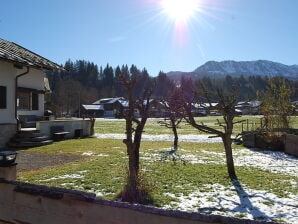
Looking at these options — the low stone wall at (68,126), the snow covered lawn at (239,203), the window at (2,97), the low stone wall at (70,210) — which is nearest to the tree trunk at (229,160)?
the snow covered lawn at (239,203)

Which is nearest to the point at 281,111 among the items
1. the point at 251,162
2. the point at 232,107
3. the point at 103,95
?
the point at 251,162

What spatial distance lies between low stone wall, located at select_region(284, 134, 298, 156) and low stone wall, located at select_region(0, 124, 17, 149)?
47.1ft

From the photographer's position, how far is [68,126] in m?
23.8

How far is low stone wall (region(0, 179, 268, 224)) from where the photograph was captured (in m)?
3.90

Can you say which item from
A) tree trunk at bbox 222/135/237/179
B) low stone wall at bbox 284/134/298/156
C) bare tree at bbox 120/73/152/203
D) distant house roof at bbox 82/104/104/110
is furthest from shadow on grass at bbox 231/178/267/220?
distant house roof at bbox 82/104/104/110

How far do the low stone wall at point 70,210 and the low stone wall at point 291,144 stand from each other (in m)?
13.6

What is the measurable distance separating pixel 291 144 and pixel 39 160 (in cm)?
1175

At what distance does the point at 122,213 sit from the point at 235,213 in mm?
3241

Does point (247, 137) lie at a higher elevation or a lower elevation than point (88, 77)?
lower

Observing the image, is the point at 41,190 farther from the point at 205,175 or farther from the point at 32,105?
the point at 32,105

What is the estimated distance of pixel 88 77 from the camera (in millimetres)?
138750

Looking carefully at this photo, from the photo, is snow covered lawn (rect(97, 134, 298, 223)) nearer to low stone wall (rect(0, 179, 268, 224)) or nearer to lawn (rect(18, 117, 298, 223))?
lawn (rect(18, 117, 298, 223))

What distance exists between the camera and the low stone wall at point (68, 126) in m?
20.5

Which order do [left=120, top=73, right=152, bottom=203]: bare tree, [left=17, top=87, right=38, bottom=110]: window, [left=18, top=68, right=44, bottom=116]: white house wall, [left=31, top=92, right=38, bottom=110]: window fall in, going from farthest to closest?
[left=31, top=92, right=38, bottom=110]: window < [left=17, top=87, right=38, bottom=110]: window < [left=18, top=68, right=44, bottom=116]: white house wall < [left=120, top=73, right=152, bottom=203]: bare tree
